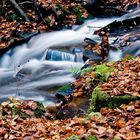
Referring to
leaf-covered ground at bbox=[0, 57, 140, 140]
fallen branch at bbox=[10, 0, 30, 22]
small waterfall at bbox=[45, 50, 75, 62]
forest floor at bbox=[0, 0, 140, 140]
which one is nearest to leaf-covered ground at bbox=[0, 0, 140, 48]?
fallen branch at bbox=[10, 0, 30, 22]

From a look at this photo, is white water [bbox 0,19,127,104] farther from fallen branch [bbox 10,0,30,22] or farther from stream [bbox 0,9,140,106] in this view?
fallen branch [bbox 10,0,30,22]

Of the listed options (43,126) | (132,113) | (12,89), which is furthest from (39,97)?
(132,113)

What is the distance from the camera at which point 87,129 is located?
5074mm

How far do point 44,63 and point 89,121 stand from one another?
20.6 ft

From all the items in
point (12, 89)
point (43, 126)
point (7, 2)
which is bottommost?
point (12, 89)

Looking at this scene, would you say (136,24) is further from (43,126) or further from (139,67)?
(43,126)

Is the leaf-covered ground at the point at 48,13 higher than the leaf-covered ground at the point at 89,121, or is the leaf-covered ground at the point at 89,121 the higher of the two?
the leaf-covered ground at the point at 48,13

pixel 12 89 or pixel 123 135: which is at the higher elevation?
pixel 123 135

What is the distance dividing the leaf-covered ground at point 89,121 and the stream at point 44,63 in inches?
63.2

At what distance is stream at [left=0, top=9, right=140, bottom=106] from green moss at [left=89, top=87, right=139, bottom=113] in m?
2.03


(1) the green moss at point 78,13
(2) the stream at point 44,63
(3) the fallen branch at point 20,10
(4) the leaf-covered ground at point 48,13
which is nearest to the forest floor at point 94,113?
(2) the stream at point 44,63

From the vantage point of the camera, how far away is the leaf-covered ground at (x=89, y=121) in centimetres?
484

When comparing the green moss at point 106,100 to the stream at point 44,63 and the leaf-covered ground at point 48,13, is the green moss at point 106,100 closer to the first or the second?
the stream at point 44,63

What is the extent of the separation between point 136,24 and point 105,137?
889cm
